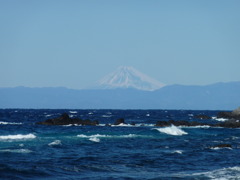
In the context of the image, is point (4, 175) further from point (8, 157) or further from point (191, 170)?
point (191, 170)

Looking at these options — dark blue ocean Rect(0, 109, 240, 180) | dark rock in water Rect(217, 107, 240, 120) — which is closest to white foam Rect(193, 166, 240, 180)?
dark blue ocean Rect(0, 109, 240, 180)

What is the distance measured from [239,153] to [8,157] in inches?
736

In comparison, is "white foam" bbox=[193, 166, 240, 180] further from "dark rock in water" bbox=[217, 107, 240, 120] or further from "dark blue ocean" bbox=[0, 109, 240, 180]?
"dark rock in water" bbox=[217, 107, 240, 120]

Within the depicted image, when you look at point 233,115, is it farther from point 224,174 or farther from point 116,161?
point 224,174

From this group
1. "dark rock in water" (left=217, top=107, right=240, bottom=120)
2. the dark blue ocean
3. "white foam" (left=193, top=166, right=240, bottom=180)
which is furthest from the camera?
"dark rock in water" (left=217, top=107, right=240, bottom=120)

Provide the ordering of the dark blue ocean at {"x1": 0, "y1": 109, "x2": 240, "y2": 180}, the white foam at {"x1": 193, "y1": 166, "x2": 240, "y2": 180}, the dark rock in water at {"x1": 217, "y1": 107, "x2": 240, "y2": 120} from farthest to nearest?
the dark rock in water at {"x1": 217, "y1": 107, "x2": 240, "y2": 120}
the dark blue ocean at {"x1": 0, "y1": 109, "x2": 240, "y2": 180}
the white foam at {"x1": 193, "y1": 166, "x2": 240, "y2": 180}

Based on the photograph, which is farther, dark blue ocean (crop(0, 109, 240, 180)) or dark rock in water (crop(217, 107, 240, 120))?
dark rock in water (crop(217, 107, 240, 120))

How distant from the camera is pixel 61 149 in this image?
44.1 meters

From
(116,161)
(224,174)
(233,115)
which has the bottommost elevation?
(224,174)

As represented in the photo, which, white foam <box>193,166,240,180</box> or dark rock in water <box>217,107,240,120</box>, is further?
dark rock in water <box>217,107,240,120</box>

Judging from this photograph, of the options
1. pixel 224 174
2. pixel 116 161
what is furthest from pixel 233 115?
pixel 224 174

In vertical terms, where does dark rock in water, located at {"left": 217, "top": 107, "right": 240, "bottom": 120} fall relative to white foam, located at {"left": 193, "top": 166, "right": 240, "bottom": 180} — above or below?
above

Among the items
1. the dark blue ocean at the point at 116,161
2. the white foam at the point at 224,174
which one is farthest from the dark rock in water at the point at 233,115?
the white foam at the point at 224,174

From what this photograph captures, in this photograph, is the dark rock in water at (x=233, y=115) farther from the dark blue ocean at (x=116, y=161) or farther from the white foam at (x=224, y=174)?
the white foam at (x=224, y=174)
